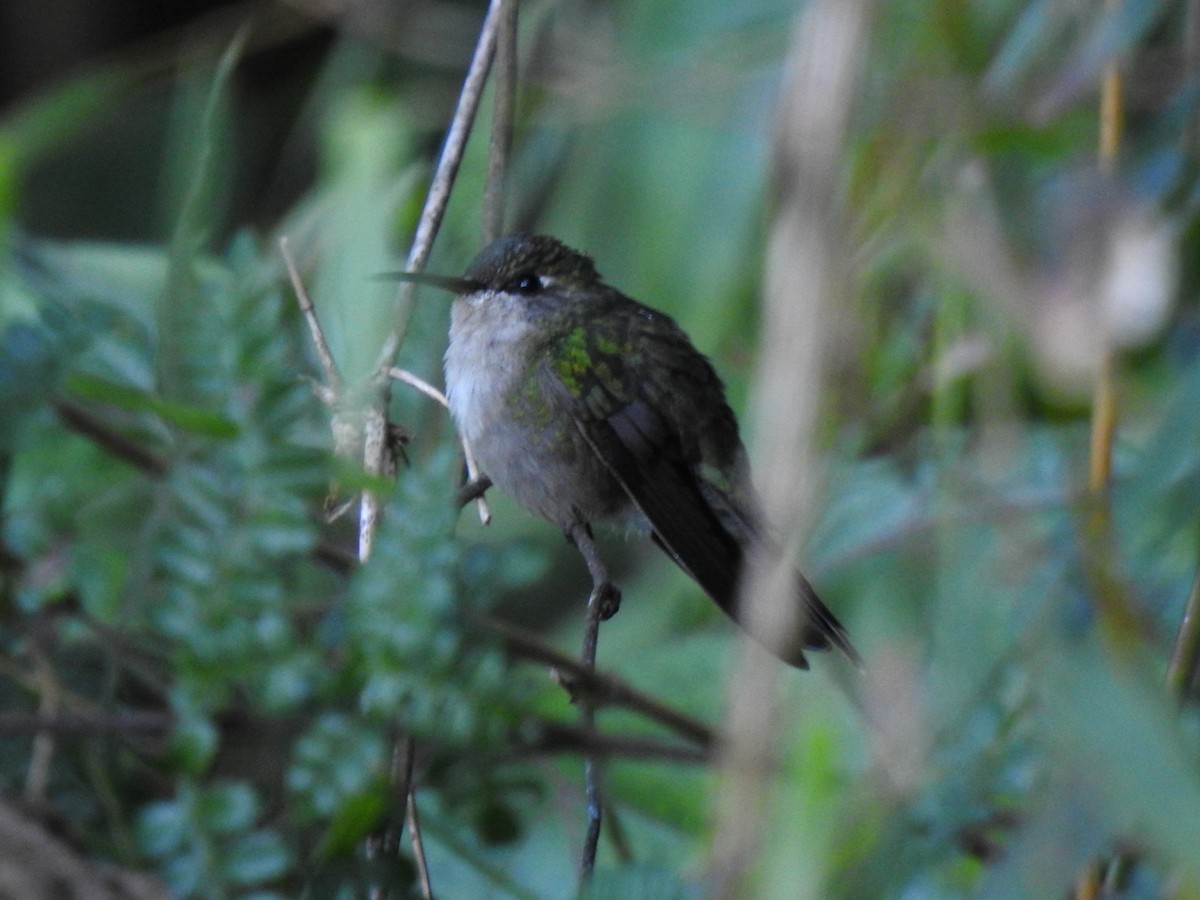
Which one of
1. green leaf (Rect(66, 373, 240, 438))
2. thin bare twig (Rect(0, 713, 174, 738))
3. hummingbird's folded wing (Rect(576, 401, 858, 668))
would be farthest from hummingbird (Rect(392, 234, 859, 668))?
thin bare twig (Rect(0, 713, 174, 738))

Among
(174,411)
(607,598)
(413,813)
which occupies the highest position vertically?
Answer: (174,411)

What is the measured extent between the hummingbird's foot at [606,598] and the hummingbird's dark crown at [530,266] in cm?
61

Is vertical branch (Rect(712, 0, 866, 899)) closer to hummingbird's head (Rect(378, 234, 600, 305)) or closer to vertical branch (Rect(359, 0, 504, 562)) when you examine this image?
vertical branch (Rect(359, 0, 504, 562))

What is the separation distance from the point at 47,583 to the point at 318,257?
1.70 metres

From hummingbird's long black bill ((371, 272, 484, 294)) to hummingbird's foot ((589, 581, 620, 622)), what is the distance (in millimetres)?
468

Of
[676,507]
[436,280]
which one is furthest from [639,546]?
[436,280]

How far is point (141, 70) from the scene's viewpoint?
4.24 m

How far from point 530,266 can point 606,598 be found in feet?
2.60

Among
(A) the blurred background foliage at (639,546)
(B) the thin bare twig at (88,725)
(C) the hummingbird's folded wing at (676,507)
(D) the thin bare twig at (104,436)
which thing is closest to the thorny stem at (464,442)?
(A) the blurred background foliage at (639,546)

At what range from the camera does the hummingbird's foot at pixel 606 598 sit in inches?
82.5

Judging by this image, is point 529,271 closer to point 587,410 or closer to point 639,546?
point 587,410

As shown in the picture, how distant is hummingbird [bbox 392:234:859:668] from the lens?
8.46 feet

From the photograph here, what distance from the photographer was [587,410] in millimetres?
2629

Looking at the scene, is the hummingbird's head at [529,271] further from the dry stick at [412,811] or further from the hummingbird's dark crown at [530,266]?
the dry stick at [412,811]
